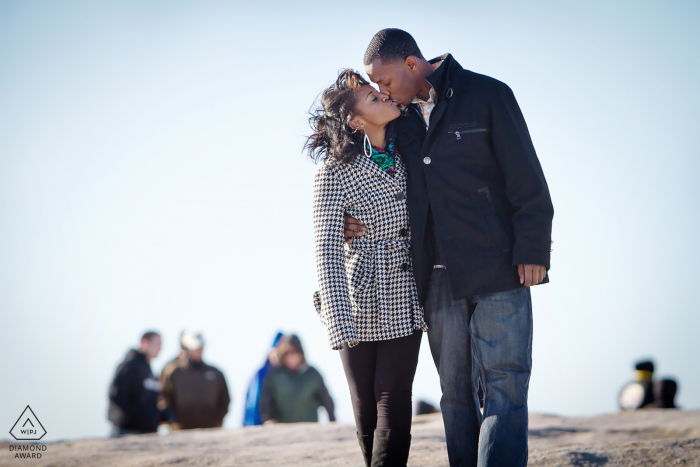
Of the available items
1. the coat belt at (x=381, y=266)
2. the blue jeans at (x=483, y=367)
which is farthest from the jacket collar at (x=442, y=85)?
the blue jeans at (x=483, y=367)

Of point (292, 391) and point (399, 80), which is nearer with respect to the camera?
point (399, 80)

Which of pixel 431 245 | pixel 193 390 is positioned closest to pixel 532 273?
pixel 431 245

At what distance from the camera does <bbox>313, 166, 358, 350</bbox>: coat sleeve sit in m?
2.95

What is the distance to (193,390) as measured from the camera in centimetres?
711

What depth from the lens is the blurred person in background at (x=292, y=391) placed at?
6941 millimetres

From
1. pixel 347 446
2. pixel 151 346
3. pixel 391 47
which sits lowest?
pixel 347 446

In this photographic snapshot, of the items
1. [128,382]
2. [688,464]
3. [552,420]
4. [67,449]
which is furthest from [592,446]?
[128,382]

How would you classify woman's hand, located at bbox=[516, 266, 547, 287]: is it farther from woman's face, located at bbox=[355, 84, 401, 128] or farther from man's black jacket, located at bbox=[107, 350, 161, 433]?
man's black jacket, located at bbox=[107, 350, 161, 433]

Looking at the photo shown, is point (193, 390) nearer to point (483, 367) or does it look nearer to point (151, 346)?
point (151, 346)

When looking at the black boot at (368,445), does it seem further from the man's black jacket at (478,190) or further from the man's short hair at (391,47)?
the man's short hair at (391,47)

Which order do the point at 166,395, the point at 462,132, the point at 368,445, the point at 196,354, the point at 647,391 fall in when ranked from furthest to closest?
the point at 647,391 < the point at 196,354 < the point at 166,395 < the point at 368,445 < the point at 462,132

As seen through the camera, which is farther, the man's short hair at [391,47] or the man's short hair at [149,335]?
the man's short hair at [149,335]

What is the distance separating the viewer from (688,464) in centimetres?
346

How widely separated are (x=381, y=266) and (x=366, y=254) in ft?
0.41
